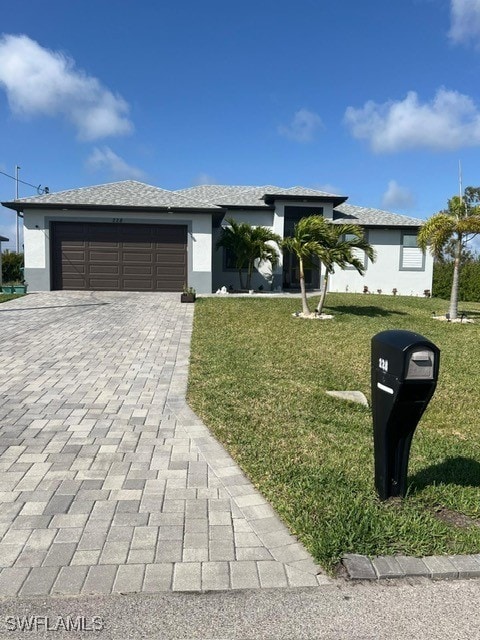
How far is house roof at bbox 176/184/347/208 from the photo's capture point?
22.5 meters

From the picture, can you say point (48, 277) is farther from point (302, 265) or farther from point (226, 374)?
point (226, 374)

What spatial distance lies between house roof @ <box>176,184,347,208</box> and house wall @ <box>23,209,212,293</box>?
10.7 ft

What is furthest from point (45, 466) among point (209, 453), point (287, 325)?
point (287, 325)

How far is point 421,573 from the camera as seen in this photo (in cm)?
276

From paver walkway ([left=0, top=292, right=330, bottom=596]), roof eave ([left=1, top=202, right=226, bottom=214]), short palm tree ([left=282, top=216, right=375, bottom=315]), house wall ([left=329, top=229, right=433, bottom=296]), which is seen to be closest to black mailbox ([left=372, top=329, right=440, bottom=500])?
paver walkway ([left=0, top=292, right=330, bottom=596])

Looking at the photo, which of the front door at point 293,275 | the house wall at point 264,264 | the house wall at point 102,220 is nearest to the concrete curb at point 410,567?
the house wall at point 102,220

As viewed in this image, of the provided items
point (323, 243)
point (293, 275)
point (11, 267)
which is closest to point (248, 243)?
point (293, 275)

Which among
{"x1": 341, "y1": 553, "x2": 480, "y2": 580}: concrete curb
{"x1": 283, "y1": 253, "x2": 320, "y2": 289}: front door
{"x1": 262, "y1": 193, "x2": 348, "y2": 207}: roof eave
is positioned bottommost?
{"x1": 341, "y1": 553, "x2": 480, "y2": 580}: concrete curb

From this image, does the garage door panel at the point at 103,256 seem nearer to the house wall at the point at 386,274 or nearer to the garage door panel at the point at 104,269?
the garage door panel at the point at 104,269

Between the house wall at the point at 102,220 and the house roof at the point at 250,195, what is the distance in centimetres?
327

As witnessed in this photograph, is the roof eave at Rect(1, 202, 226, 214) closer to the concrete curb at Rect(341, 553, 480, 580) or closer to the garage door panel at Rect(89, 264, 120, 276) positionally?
the garage door panel at Rect(89, 264, 120, 276)

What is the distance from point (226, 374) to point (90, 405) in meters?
2.29

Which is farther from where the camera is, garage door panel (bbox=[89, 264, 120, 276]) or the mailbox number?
garage door panel (bbox=[89, 264, 120, 276])

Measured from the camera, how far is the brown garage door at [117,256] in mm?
19922
